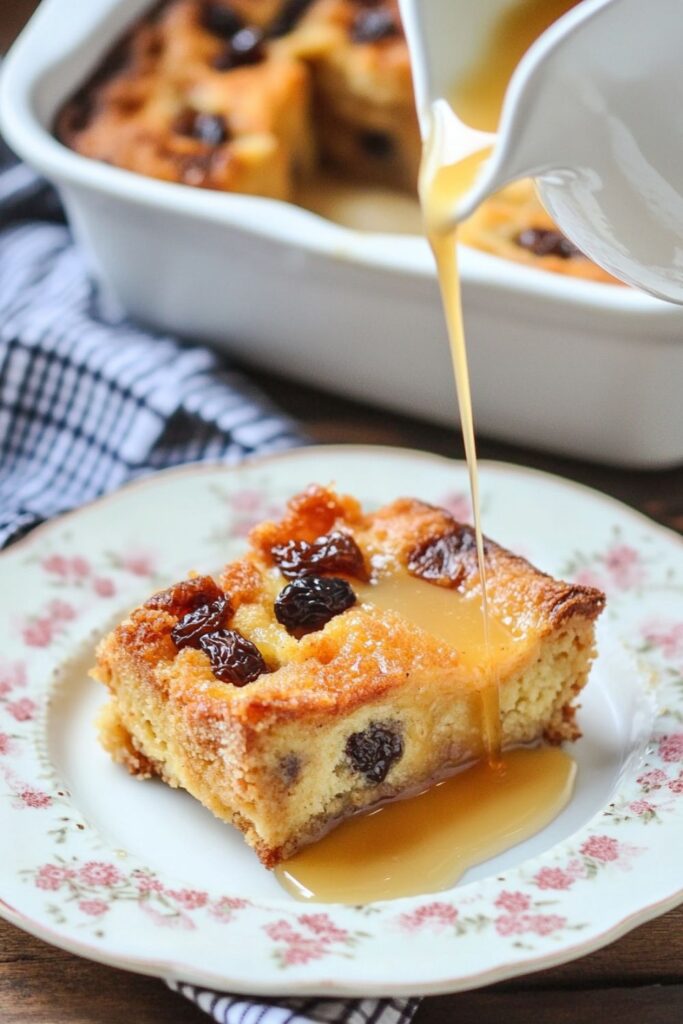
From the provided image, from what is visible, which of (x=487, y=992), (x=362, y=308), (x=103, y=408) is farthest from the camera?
(x=103, y=408)

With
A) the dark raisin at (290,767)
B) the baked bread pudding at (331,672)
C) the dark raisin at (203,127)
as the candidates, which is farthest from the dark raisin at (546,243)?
the dark raisin at (290,767)

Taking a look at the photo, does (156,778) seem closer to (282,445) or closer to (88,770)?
(88,770)

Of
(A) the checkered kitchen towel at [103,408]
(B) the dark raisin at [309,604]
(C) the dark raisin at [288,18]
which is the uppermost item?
(C) the dark raisin at [288,18]

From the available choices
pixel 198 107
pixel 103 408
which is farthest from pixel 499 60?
pixel 198 107

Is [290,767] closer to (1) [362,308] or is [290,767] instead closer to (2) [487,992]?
(2) [487,992]

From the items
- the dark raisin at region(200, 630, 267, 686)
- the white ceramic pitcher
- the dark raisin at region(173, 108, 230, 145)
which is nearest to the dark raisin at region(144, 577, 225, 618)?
the dark raisin at region(200, 630, 267, 686)

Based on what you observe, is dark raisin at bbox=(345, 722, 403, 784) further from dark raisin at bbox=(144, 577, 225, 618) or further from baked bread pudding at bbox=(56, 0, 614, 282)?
baked bread pudding at bbox=(56, 0, 614, 282)

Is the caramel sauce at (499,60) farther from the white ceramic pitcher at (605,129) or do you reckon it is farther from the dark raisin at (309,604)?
the dark raisin at (309,604)
